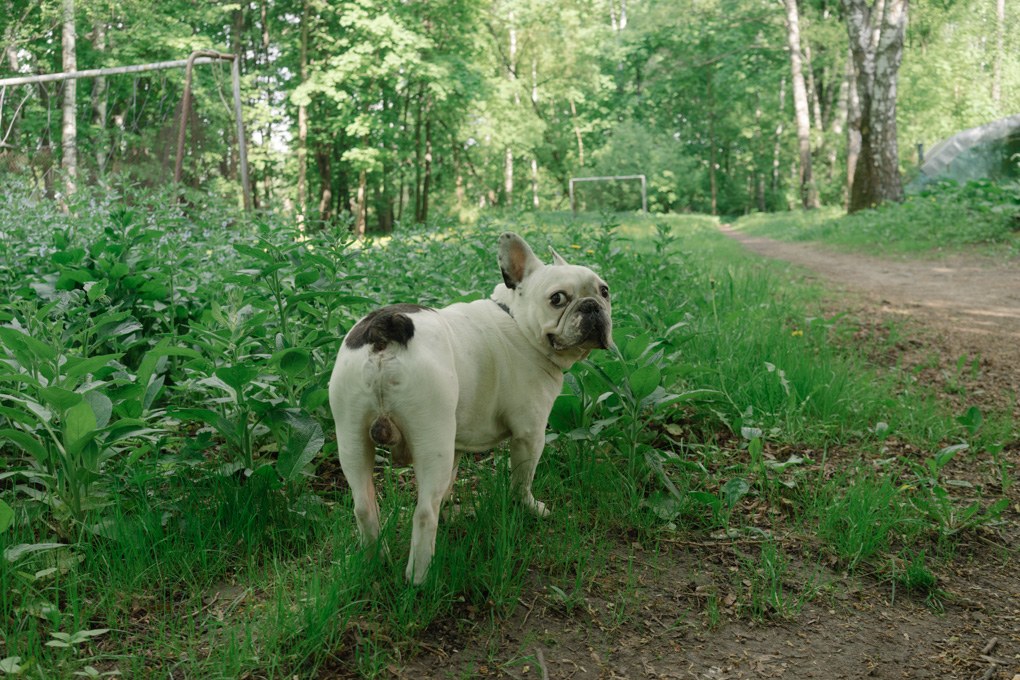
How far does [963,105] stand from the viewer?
45562 millimetres

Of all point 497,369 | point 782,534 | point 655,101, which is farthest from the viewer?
point 655,101

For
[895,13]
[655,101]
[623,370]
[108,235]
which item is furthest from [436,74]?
[655,101]

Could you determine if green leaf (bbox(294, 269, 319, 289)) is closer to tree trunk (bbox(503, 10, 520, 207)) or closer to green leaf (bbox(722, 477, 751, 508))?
green leaf (bbox(722, 477, 751, 508))

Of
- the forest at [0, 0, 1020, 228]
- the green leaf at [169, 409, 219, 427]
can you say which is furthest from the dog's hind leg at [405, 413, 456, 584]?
the forest at [0, 0, 1020, 228]

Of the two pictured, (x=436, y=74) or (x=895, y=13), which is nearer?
(x=895, y=13)

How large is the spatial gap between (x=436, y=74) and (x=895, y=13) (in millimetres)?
12292

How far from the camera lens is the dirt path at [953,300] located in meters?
5.55

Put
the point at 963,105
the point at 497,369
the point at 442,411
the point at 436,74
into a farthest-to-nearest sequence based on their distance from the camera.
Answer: the point at 963,105 → the point at 436,74 → the point at 497,369 → the point at 442,411

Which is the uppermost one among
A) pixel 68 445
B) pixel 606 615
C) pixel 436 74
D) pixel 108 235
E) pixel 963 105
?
pixel 963 105

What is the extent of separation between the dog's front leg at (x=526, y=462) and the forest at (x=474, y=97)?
10.2ft

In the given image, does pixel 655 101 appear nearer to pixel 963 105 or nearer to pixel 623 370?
pixel 963 105

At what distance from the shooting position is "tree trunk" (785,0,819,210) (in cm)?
2752

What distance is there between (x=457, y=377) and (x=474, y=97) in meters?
23.9

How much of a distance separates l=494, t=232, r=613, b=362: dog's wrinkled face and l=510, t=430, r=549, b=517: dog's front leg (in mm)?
315
